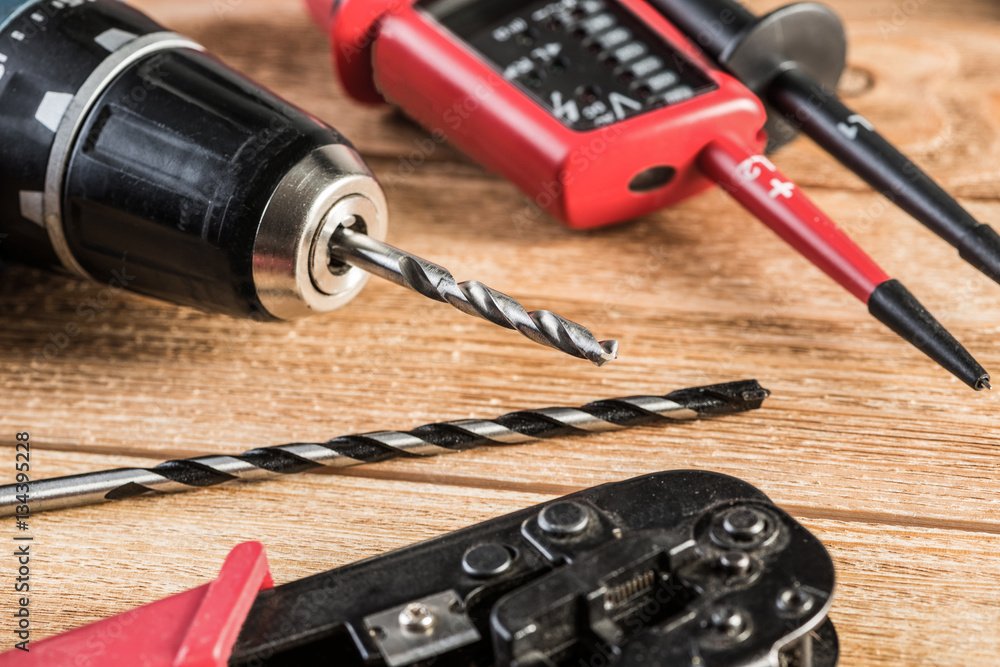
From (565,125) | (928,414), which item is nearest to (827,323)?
(928,414)

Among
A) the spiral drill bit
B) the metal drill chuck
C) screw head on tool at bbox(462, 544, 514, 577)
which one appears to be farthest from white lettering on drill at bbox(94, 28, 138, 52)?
screw head on tool at bbox(462, 544, 514, 577)

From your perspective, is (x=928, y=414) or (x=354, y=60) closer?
(x=928, y=414)

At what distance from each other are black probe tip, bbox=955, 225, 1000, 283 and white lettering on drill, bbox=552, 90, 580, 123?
0.25 m

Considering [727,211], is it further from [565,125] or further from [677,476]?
[677,476]

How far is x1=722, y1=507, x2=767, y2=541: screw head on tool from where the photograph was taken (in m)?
0.44

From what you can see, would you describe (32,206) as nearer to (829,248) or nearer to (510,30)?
(510,30)

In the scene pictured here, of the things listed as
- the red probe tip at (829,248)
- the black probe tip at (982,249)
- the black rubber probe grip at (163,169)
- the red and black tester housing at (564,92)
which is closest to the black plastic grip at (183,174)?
the black rubber probe grip at (163,169)

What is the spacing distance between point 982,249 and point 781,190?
125 millimetres

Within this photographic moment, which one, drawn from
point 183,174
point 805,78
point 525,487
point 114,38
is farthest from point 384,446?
point 805,78

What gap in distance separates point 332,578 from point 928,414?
0.35m

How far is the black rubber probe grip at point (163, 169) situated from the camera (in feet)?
1.87

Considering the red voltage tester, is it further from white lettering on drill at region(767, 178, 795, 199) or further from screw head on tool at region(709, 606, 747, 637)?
screw head on tool at region(709, 606, 747, 637)

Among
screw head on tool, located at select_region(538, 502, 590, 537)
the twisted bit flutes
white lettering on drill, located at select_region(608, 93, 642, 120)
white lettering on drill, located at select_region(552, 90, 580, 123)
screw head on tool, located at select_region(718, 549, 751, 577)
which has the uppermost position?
white lettering on drill, located at select_region(608, 93, 642, 120)

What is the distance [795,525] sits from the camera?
45 cm
